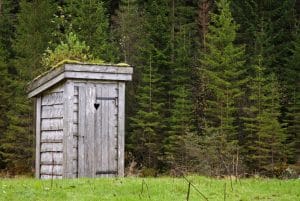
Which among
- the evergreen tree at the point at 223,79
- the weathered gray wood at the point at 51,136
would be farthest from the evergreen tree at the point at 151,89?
the weathered gray wood at the point at 51,136

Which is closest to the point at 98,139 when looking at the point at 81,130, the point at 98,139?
the point at 98,139

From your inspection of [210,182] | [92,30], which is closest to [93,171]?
[210,182]

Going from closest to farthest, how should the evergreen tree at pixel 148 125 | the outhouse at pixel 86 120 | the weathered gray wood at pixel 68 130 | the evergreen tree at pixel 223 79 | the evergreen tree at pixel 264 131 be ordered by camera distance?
the weathered gray wood at pixel 68 130 → the outhouse at pixel 86 120 → the evergreen tree at pixel 264 131 → the evergreen tree at pixel 223 79 → the evergreen tree at pixel 148 125

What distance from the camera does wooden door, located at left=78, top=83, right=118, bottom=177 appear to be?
13438mm

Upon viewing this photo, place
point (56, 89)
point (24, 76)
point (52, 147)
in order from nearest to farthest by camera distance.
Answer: point (56, 89), point (52, 147), point (24, 76)

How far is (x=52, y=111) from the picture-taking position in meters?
14.2

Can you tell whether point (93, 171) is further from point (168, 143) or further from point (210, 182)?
point (168, 143)

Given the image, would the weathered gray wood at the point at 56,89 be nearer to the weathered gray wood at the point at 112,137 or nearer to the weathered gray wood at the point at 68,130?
the weathered gray wood at the point at 68,130

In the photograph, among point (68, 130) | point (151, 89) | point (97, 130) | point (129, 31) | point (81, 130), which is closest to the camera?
point (68, 130)

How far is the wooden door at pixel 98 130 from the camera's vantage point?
13.4 metres

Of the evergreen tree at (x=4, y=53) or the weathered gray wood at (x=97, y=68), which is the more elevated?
the evergreen tree at (x=4, y=53)

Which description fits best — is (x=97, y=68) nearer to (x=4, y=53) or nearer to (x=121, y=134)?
(x=121, y=134)

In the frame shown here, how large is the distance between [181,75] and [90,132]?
25274 millimetres

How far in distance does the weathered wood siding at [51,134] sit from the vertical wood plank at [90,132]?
66cm
